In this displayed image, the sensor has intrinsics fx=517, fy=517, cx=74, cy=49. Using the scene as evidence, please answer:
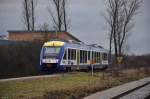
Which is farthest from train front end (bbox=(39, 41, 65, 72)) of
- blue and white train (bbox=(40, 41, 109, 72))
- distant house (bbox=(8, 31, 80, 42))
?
distant house (bbox=(8, 31, 80, 42))

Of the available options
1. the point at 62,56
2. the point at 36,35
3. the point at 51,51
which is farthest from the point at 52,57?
the point at 36,35

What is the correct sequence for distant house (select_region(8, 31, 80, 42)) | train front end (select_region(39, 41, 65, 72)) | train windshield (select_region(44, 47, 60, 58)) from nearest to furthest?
1. train front end (select_region(39, 41, 65, 72))
2. train windshield (select_region(44, 47, 60, 58))
3. distant house (select_region(8, 31, 80, 42))

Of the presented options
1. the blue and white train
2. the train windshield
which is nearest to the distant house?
the blue and white train

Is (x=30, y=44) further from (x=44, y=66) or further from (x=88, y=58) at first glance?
(x=44, y=66)

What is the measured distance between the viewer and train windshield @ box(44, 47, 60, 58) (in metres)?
47.3

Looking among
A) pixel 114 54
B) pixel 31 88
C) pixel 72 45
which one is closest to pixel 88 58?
pixel 72 45

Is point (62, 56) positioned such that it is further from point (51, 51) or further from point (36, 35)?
point (36, 35)

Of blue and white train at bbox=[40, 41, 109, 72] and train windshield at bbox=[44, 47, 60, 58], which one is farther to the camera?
train windshield at bbox=[44, 47, 60, 58]

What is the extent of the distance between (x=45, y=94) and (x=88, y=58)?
98.7ft

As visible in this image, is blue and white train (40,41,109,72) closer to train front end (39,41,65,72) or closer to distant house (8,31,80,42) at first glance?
train front end (39,41,65,72)

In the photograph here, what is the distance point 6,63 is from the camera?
169 feet

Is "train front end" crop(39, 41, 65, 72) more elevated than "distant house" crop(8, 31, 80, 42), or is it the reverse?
"distant house" crop(8, 31, 80, 42)

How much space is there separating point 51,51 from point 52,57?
912mm

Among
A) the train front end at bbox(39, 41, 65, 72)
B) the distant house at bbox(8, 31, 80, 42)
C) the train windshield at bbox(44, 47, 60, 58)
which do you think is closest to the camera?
the train front end at bbox(39, 41, 65, 72)
